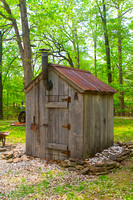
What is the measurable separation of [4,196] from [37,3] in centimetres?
1228

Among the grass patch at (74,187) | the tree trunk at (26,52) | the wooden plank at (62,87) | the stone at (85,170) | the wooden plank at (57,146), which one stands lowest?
the grass patch at (74,187)

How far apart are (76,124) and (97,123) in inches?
37.8

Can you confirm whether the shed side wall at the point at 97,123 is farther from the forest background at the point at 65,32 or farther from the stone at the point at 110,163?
the forest background at the point at 65,32

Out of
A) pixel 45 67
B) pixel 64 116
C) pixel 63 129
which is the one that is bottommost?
pixel 63 129

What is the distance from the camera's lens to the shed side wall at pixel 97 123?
20.6 feet

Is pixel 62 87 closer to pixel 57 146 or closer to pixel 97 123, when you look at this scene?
pixel 97 123

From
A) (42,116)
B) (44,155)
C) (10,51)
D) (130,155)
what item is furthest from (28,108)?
(10,51)

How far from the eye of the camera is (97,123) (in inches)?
270

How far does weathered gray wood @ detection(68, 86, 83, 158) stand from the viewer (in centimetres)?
612

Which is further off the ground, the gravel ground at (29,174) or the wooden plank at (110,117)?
the wooden plank at (110,117)

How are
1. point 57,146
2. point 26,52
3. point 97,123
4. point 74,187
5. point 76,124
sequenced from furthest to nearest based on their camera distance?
1. point 26,52
2. point 97,123
3. point 57,146
4. point 76,124
5. point 74,187

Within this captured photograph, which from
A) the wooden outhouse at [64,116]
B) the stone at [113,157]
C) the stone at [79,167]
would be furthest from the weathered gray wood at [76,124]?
the stone at [113,157]

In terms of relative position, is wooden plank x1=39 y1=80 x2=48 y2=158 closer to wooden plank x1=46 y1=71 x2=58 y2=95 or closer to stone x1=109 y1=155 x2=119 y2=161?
wooden plank x1=46 y1=71 x2=58 y2=95

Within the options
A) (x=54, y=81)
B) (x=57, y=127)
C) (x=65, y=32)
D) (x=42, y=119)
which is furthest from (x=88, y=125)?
(x=65, y=32)
